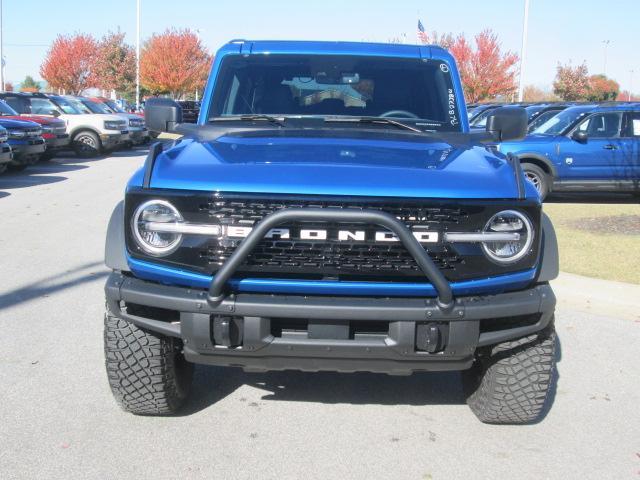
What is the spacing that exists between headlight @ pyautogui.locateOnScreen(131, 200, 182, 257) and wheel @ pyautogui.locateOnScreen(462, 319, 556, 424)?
1.67m

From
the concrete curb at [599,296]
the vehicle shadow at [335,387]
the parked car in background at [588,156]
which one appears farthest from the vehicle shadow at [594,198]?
the vehicle shadow at [335,387]

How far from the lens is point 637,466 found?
361 cm

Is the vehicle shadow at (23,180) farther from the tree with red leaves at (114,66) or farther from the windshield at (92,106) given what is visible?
the tree with red leaves at (114,66)

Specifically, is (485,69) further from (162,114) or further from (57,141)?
(162,114)

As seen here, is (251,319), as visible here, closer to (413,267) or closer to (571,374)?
(413,267)

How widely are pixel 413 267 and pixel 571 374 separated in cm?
216

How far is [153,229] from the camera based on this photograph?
3.31 meters

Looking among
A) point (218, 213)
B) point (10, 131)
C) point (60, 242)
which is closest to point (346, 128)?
point (218, 213)

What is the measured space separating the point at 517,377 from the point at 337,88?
220 cm

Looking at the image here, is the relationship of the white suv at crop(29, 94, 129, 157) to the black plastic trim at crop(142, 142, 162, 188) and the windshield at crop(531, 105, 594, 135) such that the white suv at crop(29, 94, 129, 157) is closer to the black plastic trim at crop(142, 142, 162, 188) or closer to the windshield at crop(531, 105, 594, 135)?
the windshield at crop(531, 105, 594, 135)

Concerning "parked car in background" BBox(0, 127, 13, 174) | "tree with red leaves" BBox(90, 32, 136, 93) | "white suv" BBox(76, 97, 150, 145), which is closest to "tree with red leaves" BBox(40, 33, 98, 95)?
"tree with red leaves" BBox(90, 32, 136, 93)

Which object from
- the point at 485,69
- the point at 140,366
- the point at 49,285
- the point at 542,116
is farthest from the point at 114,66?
the point at 140,366

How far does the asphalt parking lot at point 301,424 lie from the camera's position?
352 centimetres

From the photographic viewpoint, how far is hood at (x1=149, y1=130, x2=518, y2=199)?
3.25 m
